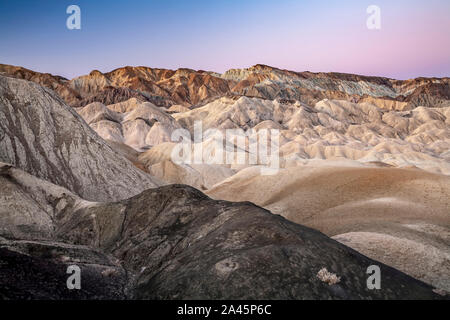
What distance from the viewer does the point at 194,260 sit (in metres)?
7.38

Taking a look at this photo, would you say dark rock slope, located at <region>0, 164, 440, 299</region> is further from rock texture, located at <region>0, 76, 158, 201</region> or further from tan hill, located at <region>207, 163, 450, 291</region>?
rock texture, located at <region>0, 76, 158, 201</region>

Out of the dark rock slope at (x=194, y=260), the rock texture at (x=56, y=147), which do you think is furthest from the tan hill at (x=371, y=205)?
the rock texture at (x=56, y=147)

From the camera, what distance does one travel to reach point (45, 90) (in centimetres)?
2523

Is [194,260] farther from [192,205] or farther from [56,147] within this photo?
[56,147]

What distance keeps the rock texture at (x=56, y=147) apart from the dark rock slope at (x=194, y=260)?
35.2 feet

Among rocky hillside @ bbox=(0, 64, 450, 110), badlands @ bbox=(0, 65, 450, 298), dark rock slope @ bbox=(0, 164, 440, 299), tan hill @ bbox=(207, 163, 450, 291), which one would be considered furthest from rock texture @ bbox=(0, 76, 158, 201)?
rocky hillside @ bbox=(0, 64, 450, 110)

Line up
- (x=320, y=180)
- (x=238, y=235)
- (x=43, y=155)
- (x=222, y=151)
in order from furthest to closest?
1. (x=222, y=151)
2. (x=320, y=180)
3. (x=43, y=155)
4. (x=238, y=235)

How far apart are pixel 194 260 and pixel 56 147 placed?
1866cm

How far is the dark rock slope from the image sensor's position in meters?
6.32

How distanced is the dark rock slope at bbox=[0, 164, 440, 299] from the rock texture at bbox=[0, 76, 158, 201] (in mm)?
10740

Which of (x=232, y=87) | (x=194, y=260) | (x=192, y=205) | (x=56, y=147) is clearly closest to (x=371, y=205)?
(x=192, y=205)

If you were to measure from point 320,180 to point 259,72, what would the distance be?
153m
